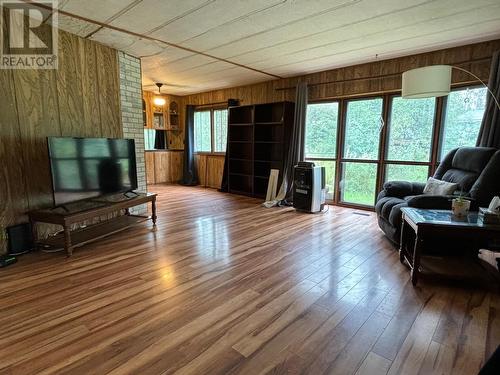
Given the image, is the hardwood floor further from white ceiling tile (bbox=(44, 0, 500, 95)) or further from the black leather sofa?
white ceiling tile (bbox=(44, 0, 500, 95))

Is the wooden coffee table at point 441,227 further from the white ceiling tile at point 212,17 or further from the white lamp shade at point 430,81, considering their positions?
the white ceiling tile at point 212,17

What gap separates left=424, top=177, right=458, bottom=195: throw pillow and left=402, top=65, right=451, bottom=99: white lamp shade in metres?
1.06

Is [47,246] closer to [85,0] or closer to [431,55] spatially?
[85,0]

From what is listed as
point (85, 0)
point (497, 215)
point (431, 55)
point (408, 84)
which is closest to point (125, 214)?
point (85, 0)

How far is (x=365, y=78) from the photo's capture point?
4395 mm

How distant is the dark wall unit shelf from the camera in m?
5.44

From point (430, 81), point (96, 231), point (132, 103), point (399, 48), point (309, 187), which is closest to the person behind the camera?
point (430, 81)

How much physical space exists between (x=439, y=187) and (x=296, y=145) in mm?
2519

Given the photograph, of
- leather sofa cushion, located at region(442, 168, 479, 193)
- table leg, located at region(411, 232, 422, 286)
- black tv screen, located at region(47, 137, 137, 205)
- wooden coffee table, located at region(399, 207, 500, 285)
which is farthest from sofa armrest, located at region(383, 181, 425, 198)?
black tv screen, located at region(47, 137, 137, 205)

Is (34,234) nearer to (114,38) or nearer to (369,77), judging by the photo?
(114,38)

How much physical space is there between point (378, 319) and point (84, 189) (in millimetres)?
3028

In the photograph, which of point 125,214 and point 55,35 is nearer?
point 55,35

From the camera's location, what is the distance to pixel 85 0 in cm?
246

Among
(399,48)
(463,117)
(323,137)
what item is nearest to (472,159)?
(463,117)
